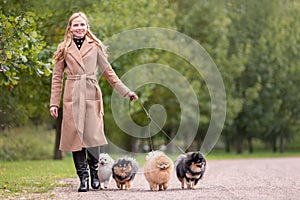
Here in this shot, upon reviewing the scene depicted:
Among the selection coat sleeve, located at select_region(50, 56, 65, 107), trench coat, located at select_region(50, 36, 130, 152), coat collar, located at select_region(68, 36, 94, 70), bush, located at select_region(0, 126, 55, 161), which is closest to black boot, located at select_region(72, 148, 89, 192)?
trench coat, located at select_region(50, 36, 130, 152)

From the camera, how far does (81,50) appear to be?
958 cm

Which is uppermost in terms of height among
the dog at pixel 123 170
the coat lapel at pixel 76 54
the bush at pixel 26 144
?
the coat lapel at pixel 76 54

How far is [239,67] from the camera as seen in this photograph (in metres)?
35.6

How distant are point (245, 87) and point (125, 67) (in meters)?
14.8

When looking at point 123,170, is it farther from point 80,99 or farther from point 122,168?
Answer: point 80,99

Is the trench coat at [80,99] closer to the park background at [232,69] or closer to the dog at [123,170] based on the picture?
the dog at [123,170]

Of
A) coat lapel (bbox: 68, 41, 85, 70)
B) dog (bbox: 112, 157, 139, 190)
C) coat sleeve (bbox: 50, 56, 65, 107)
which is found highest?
coat lapel (bbox: 68, 41, 85, 70)

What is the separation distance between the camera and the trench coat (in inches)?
371

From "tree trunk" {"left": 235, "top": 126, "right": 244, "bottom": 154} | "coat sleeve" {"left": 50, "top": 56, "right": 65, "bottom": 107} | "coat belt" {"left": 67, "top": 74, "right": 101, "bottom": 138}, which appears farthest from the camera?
"tree trunk" {"left": 235, "top": 126, "right": 244, "bottom": 154}

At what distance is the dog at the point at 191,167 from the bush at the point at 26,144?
46.0 feet

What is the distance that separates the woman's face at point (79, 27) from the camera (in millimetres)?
9461

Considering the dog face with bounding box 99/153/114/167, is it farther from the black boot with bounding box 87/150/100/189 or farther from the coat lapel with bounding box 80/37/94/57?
the coat lapel with bounding box 80/37/94/57

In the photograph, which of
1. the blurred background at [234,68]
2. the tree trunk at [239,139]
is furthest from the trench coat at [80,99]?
the tree trunk at [239,139]

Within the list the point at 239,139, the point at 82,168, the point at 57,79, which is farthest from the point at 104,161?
the point at 239,139
